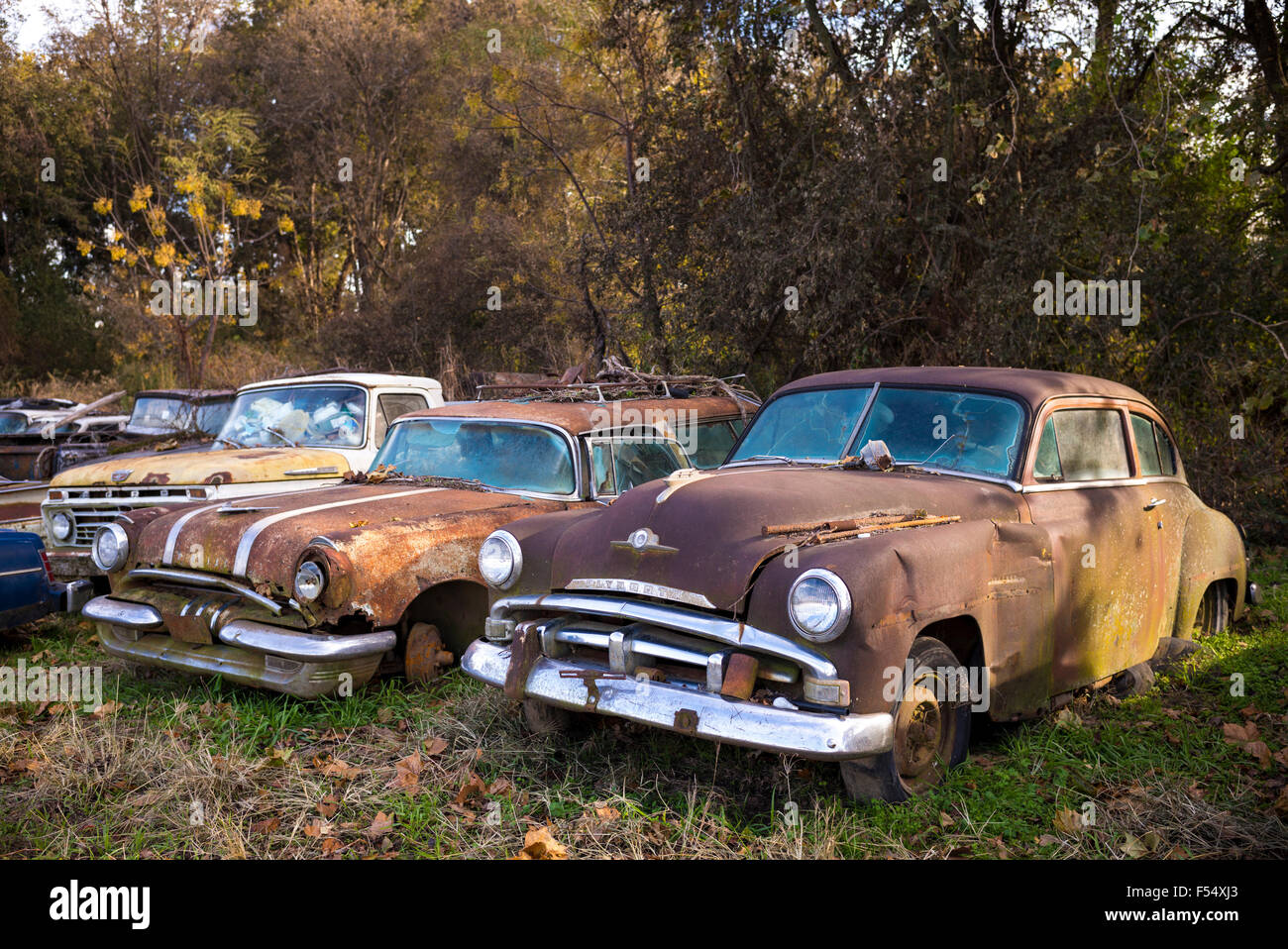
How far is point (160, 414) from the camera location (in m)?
11.6

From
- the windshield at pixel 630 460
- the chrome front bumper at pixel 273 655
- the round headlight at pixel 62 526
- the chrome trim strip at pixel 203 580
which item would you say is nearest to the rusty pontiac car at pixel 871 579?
the chrome front bumper at pixel 273 655

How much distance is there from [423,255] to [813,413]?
58.3ft

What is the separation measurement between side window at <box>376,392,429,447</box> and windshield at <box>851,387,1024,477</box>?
4.07 m

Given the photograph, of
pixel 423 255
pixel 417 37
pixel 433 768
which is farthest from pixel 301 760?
pixel 417 37

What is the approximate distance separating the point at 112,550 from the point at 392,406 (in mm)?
2773

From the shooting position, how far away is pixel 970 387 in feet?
15.9

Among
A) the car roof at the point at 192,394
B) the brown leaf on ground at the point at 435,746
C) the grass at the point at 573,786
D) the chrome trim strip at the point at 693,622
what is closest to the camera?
the chrome trim strip at the point at 693,622

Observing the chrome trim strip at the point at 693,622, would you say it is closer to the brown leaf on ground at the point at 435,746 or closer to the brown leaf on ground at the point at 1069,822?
the brown leaf on ground at the point at 435,746

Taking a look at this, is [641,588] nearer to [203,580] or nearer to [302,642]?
[302,642]

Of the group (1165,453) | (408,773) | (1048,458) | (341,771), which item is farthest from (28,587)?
(1165,453)

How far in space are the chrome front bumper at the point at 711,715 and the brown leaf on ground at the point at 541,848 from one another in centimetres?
49

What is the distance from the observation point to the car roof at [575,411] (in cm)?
611

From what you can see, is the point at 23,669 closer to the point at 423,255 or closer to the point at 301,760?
the point at 301,760

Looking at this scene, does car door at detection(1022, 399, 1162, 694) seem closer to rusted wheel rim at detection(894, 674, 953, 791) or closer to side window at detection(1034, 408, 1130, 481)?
side window at detection(1034, 408, 1130, 481)
